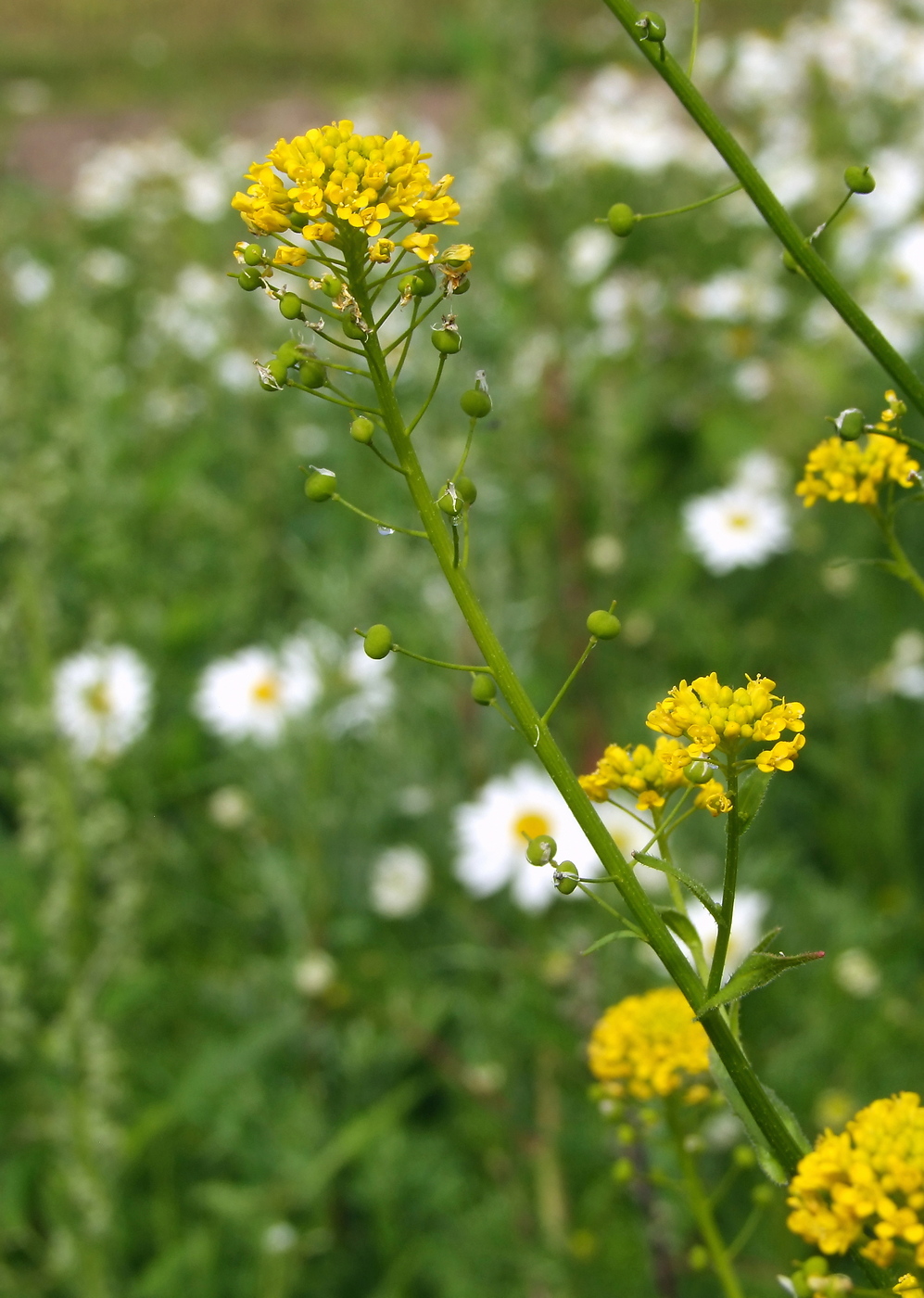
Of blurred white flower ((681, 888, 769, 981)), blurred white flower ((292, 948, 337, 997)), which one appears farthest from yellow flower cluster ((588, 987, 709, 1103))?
blurred white flower ((292, 948, 337, 997))

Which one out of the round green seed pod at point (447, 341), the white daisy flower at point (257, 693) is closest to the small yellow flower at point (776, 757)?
the round green seed pod at point (447, 341)

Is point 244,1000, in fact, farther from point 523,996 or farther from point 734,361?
point 734,361

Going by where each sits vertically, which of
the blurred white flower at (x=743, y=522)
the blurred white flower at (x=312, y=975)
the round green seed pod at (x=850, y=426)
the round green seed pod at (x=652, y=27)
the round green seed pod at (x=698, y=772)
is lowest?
the round green seed pod at (x=698, y=772)

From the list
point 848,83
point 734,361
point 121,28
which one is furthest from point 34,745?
point 121,28

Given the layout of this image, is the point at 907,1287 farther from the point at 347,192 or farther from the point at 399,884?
the point at 399,884

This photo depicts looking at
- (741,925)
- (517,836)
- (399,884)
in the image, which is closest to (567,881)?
(741,925)

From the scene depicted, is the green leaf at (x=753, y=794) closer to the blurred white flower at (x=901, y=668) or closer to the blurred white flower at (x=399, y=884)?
the blurred white flower at (x=399, y=884)
